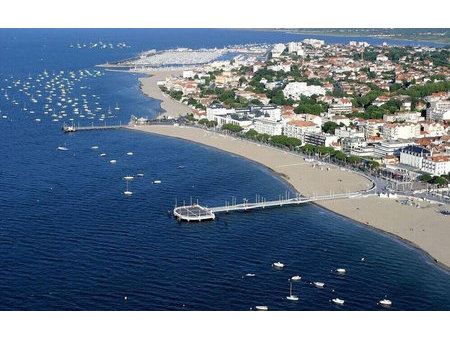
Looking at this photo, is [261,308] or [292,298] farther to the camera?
[292,298]

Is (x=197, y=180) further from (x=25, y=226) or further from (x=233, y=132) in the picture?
(x=233, y=132)

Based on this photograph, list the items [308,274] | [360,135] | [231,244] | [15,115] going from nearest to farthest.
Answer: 1. [308,274]
2. [231,244]
3. [360,135]
4. [15,115]

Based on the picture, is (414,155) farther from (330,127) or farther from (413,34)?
(413,34)

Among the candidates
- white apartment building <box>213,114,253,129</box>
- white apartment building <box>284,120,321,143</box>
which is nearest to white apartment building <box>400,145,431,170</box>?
white apartment building <box>284,120,321,143</box>

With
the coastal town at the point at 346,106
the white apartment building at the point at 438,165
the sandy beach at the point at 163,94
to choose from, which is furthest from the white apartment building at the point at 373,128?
the sandy beach at the point at 163,94

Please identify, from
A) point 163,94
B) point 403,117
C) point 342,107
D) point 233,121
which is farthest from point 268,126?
point 163,94

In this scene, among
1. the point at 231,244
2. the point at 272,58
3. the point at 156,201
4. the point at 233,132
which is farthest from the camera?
the point at 272,58

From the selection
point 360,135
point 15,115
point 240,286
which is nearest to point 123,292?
point 240,286
